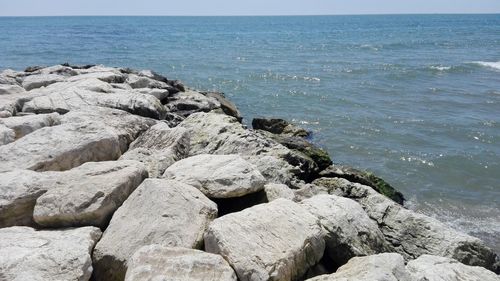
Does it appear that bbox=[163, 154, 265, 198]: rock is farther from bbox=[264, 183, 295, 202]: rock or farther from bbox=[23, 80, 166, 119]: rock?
bbox=[23, 80, 166, 119]: rock

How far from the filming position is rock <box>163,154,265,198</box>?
17.9 feet

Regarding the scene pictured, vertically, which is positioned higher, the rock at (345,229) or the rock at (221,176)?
the rock at (221,176)

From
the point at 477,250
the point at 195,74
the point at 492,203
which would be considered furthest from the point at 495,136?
the point at 195,74

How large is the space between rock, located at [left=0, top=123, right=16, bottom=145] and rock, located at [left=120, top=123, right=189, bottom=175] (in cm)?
169

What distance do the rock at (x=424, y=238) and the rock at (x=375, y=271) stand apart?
167cm

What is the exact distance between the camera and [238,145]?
7.51m

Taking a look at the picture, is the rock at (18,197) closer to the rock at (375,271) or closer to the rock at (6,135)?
the rock at (6,135)

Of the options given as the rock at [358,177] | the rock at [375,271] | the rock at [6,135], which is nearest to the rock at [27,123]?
the rock at [6,135]

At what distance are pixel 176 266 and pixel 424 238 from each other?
350 centimetres

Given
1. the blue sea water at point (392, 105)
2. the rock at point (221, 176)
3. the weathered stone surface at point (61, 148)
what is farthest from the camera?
the blue sea water at point (392, 105)

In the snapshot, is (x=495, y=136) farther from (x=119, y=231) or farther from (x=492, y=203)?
(x=119, y=231)

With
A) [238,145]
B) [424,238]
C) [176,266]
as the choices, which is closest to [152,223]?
[176,266]

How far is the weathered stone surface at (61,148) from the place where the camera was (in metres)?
6.10

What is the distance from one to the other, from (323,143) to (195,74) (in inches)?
634
